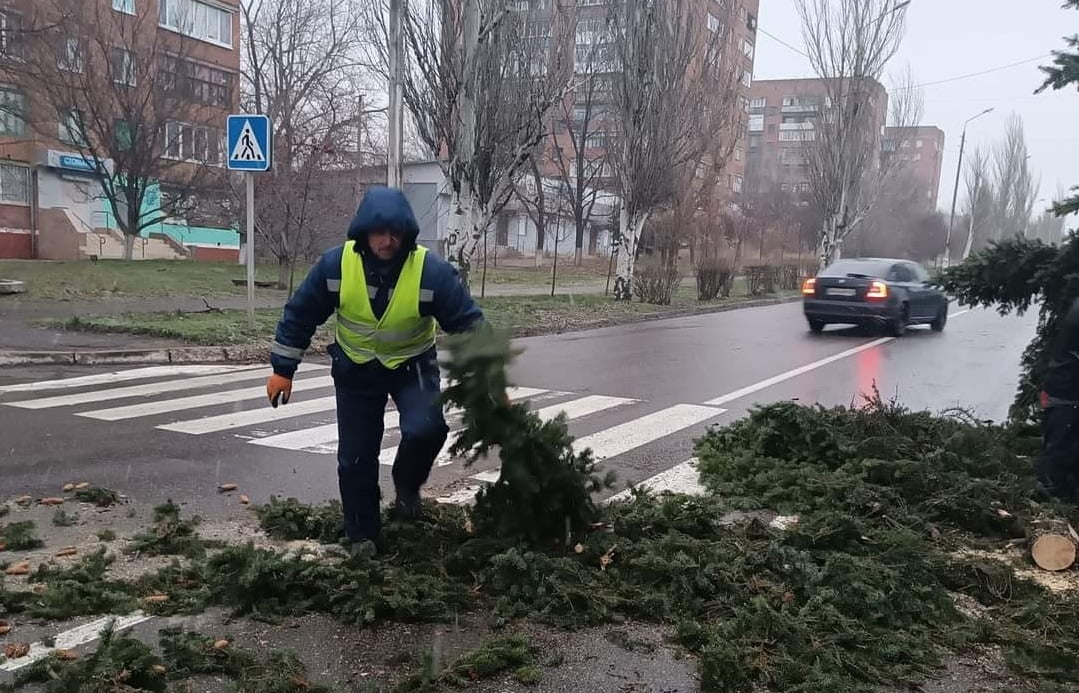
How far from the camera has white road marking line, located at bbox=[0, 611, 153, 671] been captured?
3014 mm

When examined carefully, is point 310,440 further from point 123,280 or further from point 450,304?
point 123,280

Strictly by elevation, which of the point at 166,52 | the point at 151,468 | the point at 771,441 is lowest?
the point at 151,468

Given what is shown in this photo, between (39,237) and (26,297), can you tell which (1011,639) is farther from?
(39,237)

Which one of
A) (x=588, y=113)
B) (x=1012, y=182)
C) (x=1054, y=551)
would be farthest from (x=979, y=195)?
(x=1054, y=551)

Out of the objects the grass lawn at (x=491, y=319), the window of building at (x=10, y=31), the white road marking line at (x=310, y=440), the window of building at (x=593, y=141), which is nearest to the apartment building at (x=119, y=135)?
the window of building at (x=10, y=31)

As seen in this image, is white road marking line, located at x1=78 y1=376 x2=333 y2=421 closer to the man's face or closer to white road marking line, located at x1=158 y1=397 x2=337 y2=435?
white road marking line, located at x1=158 y1=397 x2=337 y2=435

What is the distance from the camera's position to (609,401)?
9000mm

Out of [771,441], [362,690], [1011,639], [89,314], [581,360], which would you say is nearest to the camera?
[362,690]

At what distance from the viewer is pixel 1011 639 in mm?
3381

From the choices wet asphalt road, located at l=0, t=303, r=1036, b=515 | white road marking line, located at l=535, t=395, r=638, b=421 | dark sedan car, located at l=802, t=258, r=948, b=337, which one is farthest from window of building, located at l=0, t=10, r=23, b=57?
dark sedan car, located at l=802, t=258, r=948, b=337

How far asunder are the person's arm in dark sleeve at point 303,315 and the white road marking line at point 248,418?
2.79 m

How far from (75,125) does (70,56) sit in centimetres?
332

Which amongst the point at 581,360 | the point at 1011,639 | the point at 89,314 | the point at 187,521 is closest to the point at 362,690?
the point at 187,521

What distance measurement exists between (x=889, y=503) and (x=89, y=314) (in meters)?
13.3
